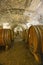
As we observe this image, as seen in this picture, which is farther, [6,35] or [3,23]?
[3,23]

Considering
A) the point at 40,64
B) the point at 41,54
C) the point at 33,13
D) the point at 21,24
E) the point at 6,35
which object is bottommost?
the point at 40,64

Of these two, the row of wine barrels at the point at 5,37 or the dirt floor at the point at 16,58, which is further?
the row of wine barrels at the point at 5,37

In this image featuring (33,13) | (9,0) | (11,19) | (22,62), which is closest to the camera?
(22,62)

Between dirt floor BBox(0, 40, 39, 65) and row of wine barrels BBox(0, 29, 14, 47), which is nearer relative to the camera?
dirt floor BBox(0, 40, 39, 65)

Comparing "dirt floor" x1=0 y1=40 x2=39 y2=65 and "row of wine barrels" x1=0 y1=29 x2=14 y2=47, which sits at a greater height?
"row of wine barrels" x1=0 y1=29 x2=14 y2=47

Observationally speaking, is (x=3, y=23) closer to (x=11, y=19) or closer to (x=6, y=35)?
(x=11, y=19)

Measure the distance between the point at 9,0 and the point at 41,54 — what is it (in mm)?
2995

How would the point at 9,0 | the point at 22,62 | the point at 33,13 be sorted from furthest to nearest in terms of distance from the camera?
the point at 33,13
the point at 9,0
the point at 22,62

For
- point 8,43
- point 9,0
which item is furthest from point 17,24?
point 8,43

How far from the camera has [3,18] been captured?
21.2ft

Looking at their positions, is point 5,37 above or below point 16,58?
above

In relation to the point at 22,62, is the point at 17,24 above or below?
above

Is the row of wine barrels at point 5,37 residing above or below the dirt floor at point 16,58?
above

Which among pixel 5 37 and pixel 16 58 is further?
pixel 5 37
